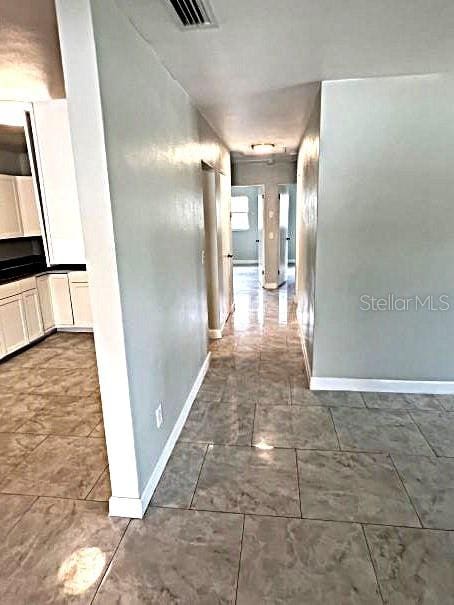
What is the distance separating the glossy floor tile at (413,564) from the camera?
1.52 metres

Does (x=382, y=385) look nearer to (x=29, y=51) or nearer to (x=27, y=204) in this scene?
(x=29, y=51)

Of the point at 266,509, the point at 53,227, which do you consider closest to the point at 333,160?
the point at 53,227

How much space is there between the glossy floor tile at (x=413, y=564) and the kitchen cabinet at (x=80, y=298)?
4221 millimetres

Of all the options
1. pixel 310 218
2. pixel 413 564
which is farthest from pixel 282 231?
pixel 413 564

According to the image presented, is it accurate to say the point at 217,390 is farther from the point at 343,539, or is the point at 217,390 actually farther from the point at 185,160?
the point at 185,160

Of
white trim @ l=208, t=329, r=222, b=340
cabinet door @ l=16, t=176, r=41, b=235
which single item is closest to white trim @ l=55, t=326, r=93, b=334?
cabinet door @ l=16, t=176, r=41, b=235

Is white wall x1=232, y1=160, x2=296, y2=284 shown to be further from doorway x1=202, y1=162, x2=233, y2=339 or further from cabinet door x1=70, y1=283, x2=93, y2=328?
cabinet door x1=70, y1=283, x2=93, y2=328

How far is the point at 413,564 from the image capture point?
166cm

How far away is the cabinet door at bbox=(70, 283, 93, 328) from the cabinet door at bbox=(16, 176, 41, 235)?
90cm

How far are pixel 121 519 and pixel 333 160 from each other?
2798 mm

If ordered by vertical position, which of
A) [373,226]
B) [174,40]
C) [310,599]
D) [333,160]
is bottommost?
[310,599]

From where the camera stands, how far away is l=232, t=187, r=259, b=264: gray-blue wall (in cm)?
1088

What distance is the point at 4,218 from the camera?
4.52 meters

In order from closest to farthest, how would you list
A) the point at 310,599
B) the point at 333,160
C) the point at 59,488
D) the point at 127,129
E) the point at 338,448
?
the point at 310,599
the point at 127,129
the point at 59,488
the point at 338,448
the point at 333,160
